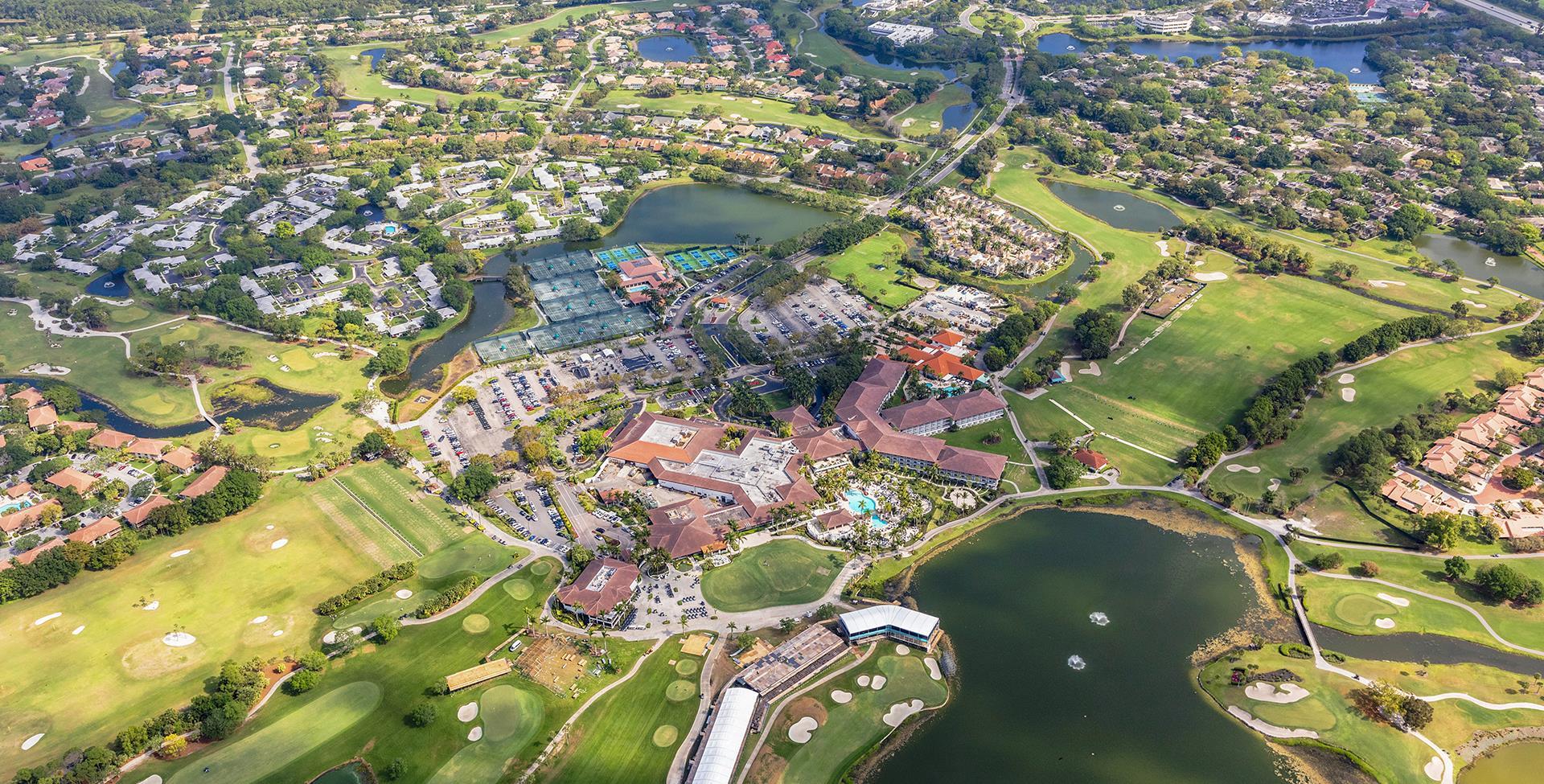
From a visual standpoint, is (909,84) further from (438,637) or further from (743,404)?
(438,637)

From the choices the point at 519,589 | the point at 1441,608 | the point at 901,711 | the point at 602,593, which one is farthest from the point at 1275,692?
the point at 519,589

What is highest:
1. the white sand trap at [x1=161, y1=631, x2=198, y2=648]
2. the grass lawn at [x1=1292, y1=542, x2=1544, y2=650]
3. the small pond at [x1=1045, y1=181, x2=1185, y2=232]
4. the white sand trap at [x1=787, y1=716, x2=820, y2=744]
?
the small pond at [x1=1045, y1=181, x2=1185, y2=232]

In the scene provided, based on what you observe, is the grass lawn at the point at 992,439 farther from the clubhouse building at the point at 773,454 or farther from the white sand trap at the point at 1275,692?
the white sand trap at the point at 1275,692

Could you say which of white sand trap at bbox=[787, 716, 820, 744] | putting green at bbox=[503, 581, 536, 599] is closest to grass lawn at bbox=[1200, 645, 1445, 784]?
white sand trap at bbox=[787, 716, 820, 744]

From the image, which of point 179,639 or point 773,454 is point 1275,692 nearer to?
point 773,454

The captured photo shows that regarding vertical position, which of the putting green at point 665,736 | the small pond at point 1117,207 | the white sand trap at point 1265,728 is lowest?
the putting green at point 665,736

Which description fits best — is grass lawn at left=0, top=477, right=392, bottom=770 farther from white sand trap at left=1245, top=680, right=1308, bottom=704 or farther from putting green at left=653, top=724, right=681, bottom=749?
white sand trap at left=1245, top=680, right=1308, bottom=704

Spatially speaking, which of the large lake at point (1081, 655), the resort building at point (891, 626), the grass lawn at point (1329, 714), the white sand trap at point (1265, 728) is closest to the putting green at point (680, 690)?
the resort building at point (891, 626)
